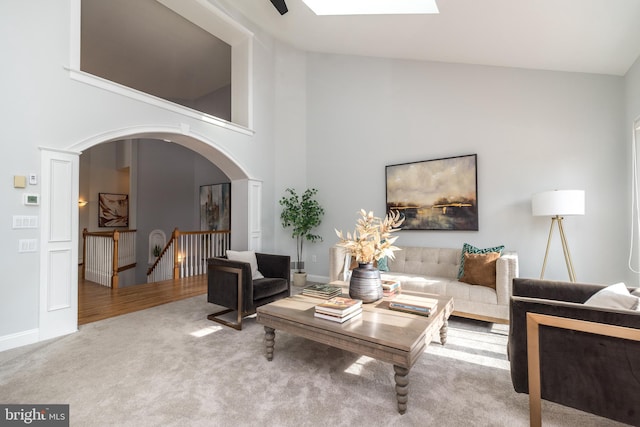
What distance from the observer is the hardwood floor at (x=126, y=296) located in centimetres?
356

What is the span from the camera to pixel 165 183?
26.2ft

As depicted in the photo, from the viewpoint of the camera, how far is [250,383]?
201 cm

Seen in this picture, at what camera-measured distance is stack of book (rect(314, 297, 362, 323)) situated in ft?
6.57

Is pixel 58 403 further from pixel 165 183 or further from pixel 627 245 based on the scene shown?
pixel 165 183

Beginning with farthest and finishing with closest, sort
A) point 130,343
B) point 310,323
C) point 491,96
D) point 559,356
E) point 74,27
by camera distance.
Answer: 1. point 491,96
2. point 74,27
3. point 130,343
4. point 310,323
5. point 559,356

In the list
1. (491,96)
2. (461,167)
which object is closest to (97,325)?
(461,167)

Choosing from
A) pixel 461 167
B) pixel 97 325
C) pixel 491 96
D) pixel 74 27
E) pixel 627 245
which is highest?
pixel 74 27

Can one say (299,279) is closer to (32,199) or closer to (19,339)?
(19,339)

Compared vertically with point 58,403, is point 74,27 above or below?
above

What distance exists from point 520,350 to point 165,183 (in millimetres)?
8585

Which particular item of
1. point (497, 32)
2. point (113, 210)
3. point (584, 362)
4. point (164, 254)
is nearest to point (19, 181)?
point (164, 254)

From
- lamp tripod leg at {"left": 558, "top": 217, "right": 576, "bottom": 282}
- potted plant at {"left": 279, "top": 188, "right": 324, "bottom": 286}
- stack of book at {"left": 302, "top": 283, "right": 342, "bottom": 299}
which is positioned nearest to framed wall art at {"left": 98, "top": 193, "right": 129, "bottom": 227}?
potted plant at {"left": 279, "top": 188, "right": 324, "bottom": 286}

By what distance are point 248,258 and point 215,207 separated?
174 inches

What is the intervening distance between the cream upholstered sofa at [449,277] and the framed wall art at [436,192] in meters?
0.45
